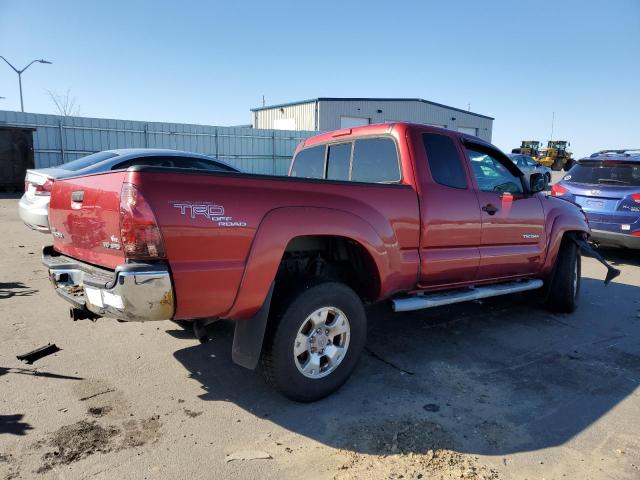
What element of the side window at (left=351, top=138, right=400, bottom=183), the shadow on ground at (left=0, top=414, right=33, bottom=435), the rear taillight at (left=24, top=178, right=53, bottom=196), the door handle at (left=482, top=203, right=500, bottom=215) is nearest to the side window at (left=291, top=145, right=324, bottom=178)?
the side window at (left=351, top=138, right=400, bottom=183)

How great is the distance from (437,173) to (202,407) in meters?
2.75

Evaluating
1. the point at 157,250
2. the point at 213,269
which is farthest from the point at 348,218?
the point at 157,250

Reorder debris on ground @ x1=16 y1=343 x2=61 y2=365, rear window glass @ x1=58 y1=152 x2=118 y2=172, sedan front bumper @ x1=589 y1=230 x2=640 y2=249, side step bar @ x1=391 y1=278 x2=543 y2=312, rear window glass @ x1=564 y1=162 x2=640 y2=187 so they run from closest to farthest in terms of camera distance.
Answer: debris on ground @ x1=16 y1=343 x2=61 y2=365 < side step bar @ x1=391 y1=278 x2=543 y2=312 < sedan front bumper @ x1=589 y1=230 x2=640 y2=249 < rear window glass @ x1=58 y1=152 x2=118 y2=172 < rear window glass @ x1=564 y1=162 x2=640 y2=187

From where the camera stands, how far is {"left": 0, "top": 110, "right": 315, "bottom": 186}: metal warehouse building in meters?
17.2

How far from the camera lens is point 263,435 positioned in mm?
2977

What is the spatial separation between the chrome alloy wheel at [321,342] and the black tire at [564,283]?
334cm

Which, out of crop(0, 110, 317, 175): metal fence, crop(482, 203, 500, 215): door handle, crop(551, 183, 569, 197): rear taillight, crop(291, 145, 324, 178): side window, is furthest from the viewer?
crop(0, 110, 317, 175): metal fence

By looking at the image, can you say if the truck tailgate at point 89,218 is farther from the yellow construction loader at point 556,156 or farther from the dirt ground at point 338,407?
the yellow construction loader at point 556,156

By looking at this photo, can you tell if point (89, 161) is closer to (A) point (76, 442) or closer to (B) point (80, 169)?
(B) point (80, 169)

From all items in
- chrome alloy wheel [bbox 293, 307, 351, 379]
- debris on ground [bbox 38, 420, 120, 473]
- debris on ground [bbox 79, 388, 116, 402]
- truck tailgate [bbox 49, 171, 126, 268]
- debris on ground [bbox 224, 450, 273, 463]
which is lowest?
debris on ground [bbox 224, 450, 273, 463]

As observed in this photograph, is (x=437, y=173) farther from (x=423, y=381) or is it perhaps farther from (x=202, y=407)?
(x=202, y=407)

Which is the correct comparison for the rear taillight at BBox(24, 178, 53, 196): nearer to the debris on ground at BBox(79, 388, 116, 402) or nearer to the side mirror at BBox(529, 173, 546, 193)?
the debris on ground at BBox(79, 388, 116, 402)

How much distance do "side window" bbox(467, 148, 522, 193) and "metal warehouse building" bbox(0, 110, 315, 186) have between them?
17938 millimetres

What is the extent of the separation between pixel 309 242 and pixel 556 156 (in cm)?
4617
